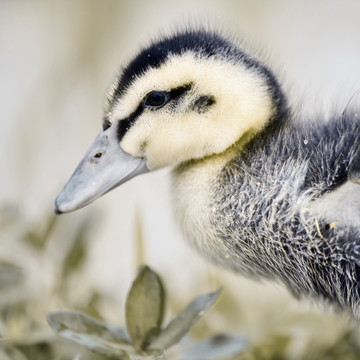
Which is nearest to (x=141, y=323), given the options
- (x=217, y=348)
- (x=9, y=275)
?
(x=217, y=348)

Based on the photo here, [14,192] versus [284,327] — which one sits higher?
[284,327]

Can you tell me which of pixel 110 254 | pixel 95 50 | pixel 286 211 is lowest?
pixel 110 254

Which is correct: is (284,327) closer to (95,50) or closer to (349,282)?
(349,282)

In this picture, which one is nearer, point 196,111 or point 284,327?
point 196,111

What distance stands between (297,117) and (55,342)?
1.34 ft

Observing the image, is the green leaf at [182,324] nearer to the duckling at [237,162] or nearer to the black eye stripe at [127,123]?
the duckling at [237,162]

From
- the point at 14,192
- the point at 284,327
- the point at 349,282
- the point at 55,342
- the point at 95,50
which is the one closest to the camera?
the point at 349,282

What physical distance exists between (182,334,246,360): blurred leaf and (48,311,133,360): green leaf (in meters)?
0.11

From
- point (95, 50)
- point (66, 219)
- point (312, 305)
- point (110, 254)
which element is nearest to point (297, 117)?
point (312, 305)

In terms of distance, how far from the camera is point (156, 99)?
0.83 metres

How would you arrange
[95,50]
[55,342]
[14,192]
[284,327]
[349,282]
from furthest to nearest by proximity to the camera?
1. [95,50]
2. [14,192]
3. [284,327]
4. [55,342]
5. [349,282]

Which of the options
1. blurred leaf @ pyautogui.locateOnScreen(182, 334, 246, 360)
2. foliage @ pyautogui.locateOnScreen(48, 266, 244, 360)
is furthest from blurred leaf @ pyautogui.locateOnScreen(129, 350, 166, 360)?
blurred leaf @ pyautogui.locateOnScreen(182, 334, 246, 360)

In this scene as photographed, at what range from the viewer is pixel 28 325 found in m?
0.92

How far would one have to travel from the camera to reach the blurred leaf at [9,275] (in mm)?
896
